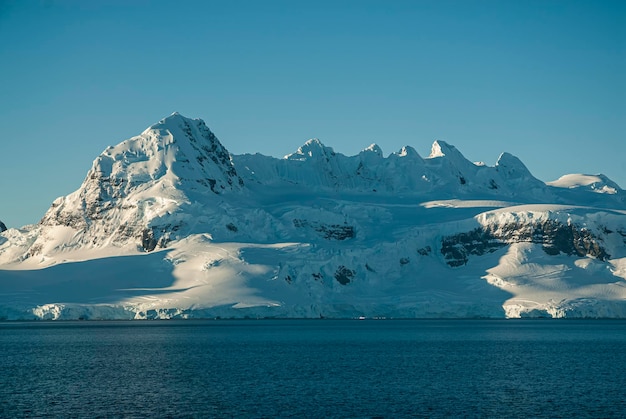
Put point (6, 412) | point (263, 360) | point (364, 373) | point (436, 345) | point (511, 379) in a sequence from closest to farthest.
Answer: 1. point (6, 412)
2. point (511, 379)
3. point (364, 373)
4. point (263, 360)
5. point (436, 345)

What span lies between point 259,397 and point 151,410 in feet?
34.8

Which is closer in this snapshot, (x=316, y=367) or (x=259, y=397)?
(x=259, y=397)

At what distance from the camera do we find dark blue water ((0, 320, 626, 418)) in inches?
2785

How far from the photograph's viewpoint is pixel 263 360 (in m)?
112

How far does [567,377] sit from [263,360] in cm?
3763

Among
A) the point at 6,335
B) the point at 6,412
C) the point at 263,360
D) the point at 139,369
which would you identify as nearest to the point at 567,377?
the point at 263,360

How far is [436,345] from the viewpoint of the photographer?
5453 inches

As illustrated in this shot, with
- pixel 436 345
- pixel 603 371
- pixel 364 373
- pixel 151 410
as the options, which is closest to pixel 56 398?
pixel 151 410

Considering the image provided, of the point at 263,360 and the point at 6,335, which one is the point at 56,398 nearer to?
the point at 263,360

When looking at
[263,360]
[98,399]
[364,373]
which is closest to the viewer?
[98,399]

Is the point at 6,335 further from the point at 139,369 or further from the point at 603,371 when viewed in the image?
the point at 603,371

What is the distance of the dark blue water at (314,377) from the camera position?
70.8m

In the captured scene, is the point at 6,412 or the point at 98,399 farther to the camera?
the point at 98,399

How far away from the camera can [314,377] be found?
301 feet
